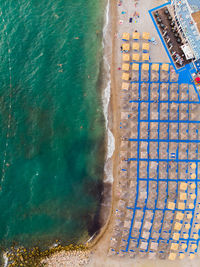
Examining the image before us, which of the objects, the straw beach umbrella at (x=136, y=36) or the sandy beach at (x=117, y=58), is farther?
the sandy beach at (x=117, y=58)

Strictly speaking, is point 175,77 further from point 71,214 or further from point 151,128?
point 71,214

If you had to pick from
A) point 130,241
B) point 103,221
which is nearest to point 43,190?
point 103,221

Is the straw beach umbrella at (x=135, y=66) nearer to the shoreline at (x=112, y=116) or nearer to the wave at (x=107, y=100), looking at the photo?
the shoreline at (x=112, y=116)

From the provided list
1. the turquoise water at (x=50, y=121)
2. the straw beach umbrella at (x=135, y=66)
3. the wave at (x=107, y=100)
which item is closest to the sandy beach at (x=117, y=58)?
the wave at (x=107, y=100)

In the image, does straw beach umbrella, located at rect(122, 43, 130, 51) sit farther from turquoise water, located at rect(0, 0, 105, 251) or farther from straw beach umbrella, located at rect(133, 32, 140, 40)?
turquoise water, located at rect(0, 0, 105, 251)

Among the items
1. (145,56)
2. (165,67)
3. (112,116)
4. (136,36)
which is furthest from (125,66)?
(112,116)

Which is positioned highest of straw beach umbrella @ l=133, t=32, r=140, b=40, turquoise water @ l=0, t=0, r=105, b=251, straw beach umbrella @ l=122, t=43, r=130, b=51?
straw beach umbrella @ l=133, t=32, r=140, b=40

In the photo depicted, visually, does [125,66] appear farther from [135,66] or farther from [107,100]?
[107,100]

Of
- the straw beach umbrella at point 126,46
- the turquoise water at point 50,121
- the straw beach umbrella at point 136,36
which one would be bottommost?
the turquoise water at point 50,121

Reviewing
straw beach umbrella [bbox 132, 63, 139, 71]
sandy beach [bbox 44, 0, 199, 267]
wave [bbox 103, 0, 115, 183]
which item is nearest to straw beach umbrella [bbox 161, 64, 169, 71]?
sandy beach [bbox 44, 0, 199, 267]
